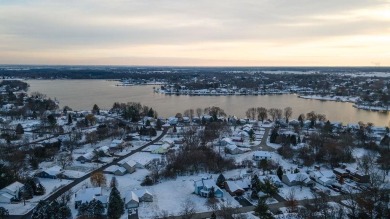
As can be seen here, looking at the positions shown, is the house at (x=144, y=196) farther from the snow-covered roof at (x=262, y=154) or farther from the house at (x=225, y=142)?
the house at (x=225, y=142)

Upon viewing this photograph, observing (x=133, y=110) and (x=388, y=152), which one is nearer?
(x=388, y=152)

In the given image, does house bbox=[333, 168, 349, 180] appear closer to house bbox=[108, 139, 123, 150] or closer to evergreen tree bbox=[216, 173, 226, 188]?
evergreen tree bbox=[216, 173, 226, 188]

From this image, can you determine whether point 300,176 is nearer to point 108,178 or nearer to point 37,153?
point 108,178

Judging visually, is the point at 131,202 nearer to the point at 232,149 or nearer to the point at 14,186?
the point at 14,186

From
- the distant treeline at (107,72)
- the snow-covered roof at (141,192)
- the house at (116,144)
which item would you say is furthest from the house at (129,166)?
the distant treeline at (107,72)

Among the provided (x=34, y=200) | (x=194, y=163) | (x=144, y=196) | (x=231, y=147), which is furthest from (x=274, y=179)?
(x=34, y=200)

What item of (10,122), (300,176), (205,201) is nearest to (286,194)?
(300,176)

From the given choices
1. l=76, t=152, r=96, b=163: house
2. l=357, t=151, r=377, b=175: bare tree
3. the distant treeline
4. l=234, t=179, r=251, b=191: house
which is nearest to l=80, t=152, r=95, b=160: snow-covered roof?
l=76, t=152, r=96, b=163: house
